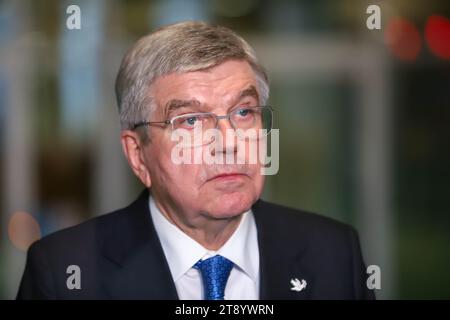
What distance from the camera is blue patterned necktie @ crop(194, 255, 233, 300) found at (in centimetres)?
108

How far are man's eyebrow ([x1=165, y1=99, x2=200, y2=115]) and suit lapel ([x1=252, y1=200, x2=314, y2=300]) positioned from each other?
0.27 metres

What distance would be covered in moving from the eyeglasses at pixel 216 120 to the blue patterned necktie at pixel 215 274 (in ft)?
0.75

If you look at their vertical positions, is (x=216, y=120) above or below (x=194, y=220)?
above

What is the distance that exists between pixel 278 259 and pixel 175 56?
44 cm

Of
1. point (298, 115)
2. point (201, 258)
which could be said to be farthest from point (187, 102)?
point (298, 115)

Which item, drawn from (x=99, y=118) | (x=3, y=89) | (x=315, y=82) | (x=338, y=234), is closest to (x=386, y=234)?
(x=315, y=82)

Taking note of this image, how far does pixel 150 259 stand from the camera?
1.10 metres

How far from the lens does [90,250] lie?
111 cm

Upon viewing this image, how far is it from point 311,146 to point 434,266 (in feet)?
1.98

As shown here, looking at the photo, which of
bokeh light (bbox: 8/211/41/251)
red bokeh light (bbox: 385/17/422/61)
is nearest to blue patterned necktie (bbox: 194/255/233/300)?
bokeh light (bbox: 8/211/41/251)

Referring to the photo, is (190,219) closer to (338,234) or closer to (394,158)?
(338,234)

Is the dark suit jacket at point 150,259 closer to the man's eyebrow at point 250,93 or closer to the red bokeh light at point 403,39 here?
the man's eyebrow at point 250,93

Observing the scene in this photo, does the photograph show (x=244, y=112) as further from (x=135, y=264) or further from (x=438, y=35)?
(x=438, y=35)

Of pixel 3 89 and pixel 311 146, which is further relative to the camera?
pixel 3 89
